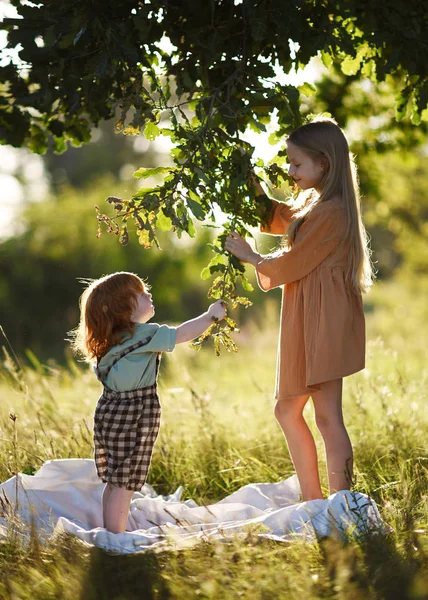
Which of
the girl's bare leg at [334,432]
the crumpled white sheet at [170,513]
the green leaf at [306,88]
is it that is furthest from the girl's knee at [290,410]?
the green leaf at [306,88]

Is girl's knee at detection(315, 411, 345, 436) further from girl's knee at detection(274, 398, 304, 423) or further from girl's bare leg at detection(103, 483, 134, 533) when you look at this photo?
girl's bare leg at detection(103, 483, 134, 533)

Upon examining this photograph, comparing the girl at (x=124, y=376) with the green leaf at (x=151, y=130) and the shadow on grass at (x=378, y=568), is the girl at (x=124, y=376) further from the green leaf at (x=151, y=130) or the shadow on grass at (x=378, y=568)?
the shadow on grass at (x=378, y=568)

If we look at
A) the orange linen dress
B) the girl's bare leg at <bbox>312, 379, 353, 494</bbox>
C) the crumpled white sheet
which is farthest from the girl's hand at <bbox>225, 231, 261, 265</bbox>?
the crumpled white sheet

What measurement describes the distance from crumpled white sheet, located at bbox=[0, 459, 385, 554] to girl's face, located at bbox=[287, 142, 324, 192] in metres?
1.55

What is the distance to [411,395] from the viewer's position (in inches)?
220

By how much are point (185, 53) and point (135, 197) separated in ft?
3.53

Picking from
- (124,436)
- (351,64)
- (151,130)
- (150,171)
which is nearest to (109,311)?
(124,436)

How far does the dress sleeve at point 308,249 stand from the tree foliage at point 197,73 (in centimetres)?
23

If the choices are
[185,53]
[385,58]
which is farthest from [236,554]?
[385,58]

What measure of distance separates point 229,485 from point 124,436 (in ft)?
3.81

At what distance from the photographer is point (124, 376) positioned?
12.2ft

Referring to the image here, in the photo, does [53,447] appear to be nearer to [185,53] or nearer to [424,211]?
[185,53]

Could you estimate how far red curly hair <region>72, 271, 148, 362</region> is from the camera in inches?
148

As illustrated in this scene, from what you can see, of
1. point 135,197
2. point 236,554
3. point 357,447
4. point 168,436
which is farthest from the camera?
point 168,436
